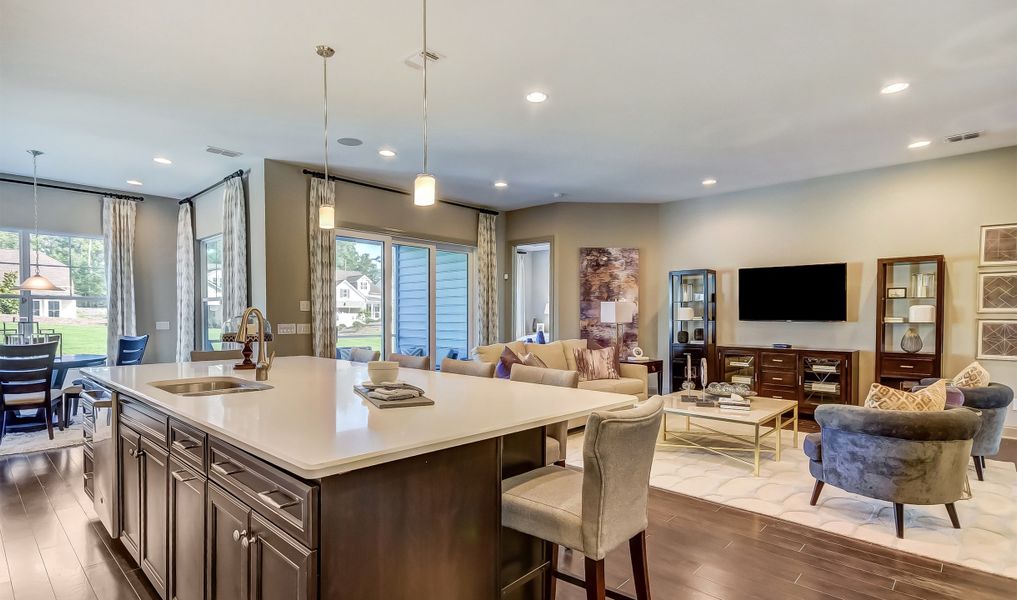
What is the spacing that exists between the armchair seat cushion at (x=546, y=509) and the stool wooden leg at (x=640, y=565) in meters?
0.32

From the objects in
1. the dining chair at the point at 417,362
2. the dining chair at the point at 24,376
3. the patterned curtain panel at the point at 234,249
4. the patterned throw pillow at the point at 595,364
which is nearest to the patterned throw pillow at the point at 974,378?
the patterned throw pillow at the point at 595,364

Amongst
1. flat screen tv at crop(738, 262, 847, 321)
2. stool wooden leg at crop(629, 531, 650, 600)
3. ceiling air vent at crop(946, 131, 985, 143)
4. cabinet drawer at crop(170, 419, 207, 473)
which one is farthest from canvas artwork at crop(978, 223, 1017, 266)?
cabinet drawer at crop(170, 419, 207, 473)

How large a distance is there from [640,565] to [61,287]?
7.85 metres

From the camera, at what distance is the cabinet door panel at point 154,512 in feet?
6.94

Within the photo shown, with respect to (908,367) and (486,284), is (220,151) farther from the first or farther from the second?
(908,367)

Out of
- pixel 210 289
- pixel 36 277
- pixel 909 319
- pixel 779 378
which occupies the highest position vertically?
pixel 36 277

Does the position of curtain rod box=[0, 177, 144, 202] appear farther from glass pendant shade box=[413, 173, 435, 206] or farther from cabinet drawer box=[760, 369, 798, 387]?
cabinet drawer box=[760, 369, 798, 387]

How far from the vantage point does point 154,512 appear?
87.4 inches

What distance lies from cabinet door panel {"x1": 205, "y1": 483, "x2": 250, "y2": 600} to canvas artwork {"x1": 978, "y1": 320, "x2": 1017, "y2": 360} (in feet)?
22.6

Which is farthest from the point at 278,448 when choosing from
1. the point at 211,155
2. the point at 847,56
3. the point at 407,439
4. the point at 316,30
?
the point at 211,155

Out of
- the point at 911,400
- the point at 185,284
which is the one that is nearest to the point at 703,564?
the point at 911,400

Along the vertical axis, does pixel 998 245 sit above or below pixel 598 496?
above

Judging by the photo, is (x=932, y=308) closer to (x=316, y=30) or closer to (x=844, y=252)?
(x=844, y=252)

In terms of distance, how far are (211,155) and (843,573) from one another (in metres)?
6.23
